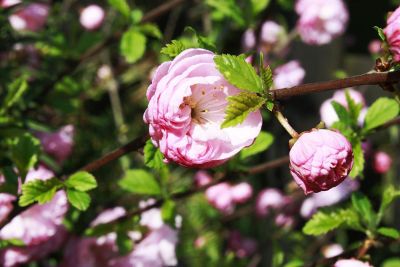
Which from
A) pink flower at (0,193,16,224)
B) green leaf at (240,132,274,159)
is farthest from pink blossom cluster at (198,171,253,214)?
pink flower at (0,193,16,224)

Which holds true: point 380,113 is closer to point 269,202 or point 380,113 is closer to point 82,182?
point 82,182

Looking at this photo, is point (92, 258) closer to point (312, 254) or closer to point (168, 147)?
point (168, 147)

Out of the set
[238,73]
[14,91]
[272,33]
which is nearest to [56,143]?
[14,91]

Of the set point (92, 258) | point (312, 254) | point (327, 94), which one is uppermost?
point (92, 258)

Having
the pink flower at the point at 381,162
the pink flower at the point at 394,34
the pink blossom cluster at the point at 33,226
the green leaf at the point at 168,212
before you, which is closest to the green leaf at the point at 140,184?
the green leaf at the point at 168,212

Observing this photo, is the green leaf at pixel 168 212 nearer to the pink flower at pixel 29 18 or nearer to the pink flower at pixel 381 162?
the pink flower at pixel 29 18

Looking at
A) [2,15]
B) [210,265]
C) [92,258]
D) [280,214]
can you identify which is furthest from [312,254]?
[2,15]
